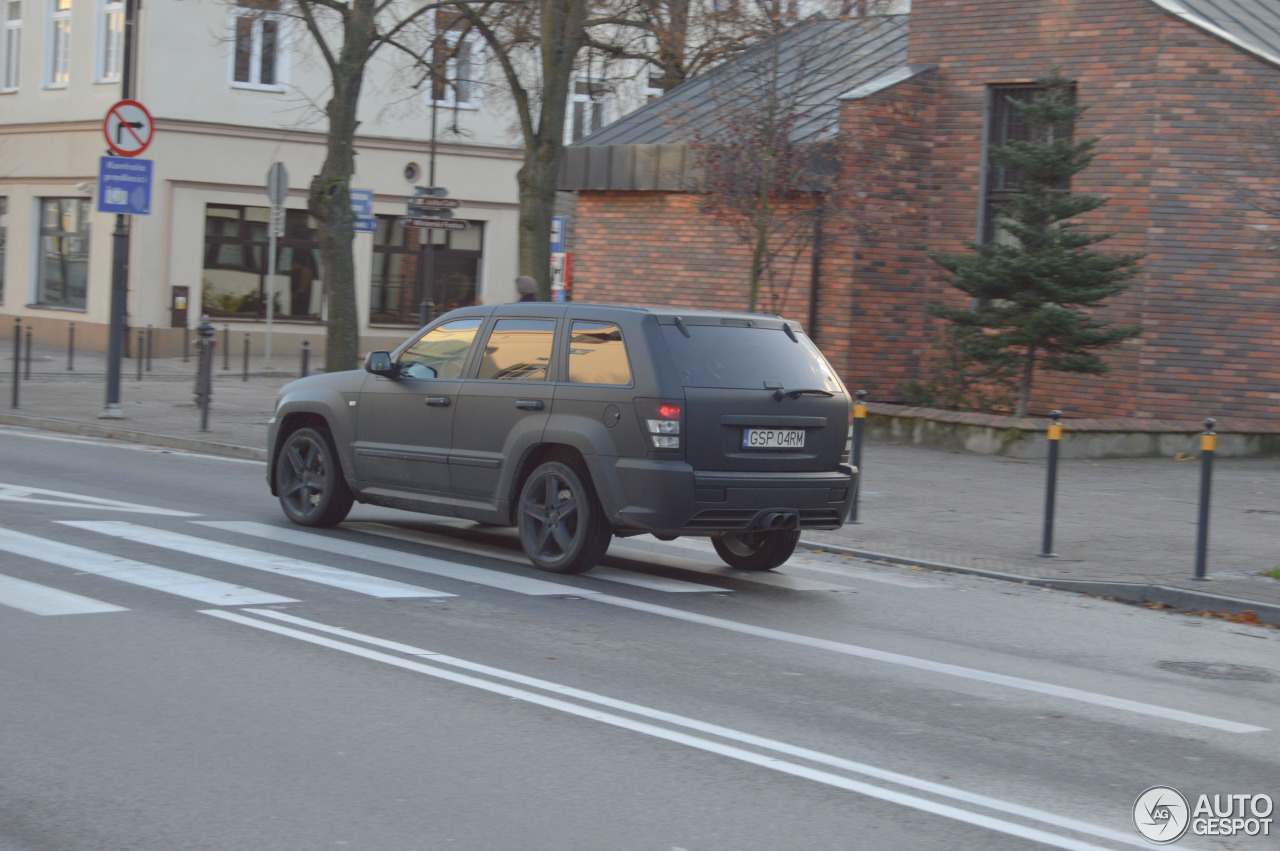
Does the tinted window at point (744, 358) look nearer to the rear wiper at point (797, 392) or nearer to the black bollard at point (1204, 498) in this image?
the rear wiper at point (797, 392)

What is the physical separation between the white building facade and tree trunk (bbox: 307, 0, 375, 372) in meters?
11.5

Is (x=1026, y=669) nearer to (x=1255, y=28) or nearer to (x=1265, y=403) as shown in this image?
(x=1265, y=403)

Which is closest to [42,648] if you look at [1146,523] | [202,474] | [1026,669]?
[1026,669]

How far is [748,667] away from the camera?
7023 millimetres

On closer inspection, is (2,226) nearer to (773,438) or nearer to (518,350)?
(518,350)

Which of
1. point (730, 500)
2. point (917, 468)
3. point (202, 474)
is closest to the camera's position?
point (730, 500)

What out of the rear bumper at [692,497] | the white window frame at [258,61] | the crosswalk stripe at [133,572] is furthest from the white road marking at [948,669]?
the white window frame at [258,61]

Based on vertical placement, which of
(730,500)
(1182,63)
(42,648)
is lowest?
(42,648)

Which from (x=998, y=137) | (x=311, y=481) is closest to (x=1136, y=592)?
(x=311, y=481)

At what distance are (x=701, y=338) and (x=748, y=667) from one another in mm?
2697

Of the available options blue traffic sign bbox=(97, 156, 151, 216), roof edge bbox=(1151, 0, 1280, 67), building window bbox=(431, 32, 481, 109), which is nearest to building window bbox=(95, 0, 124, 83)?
building window bbox=(431, 32, 481, 109)

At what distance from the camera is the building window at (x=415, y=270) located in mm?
36938

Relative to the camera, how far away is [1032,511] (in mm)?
13531

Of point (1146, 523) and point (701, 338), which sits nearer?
point (701, 338)
